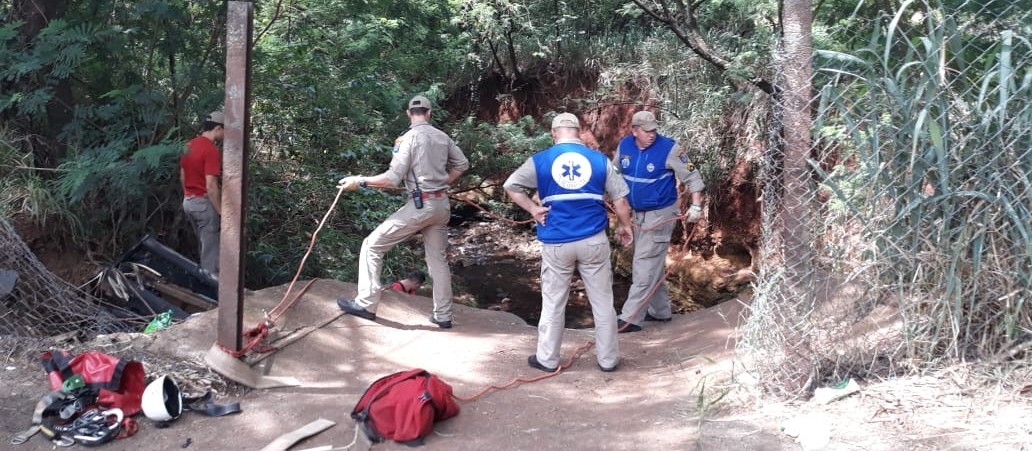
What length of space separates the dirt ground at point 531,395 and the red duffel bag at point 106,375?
8.6 inches

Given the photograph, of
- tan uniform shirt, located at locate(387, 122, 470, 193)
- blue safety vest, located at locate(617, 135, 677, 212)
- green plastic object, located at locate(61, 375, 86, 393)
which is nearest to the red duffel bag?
green plastic object, located at locate(61, 375, 86, 393)

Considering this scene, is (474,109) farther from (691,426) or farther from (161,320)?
(691,426)

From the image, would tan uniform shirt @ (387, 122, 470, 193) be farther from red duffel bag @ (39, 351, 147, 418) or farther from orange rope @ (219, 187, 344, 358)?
red duffel bag @ (39, 351, 147, 418)

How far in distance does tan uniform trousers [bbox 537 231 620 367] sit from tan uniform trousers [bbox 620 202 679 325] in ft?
5.55

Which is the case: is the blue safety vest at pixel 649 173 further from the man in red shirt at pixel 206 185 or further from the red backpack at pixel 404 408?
the man in red shirt at pixel 206 185

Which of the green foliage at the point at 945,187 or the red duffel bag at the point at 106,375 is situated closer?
the green foliage at the point at 945,187

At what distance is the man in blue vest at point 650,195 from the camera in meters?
7.09

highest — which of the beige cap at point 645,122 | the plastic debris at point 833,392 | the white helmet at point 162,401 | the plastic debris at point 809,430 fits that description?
the beige cap at point 645,122

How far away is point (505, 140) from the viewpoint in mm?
11539

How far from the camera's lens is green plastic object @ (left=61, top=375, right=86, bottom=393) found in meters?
4.63

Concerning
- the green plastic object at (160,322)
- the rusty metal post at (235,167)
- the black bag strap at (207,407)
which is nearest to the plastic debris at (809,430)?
the black bag strap at (207,407)

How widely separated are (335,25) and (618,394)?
7138mm

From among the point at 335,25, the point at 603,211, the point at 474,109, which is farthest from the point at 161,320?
the point at 474,109

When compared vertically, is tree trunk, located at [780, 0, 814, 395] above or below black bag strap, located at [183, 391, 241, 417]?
above
